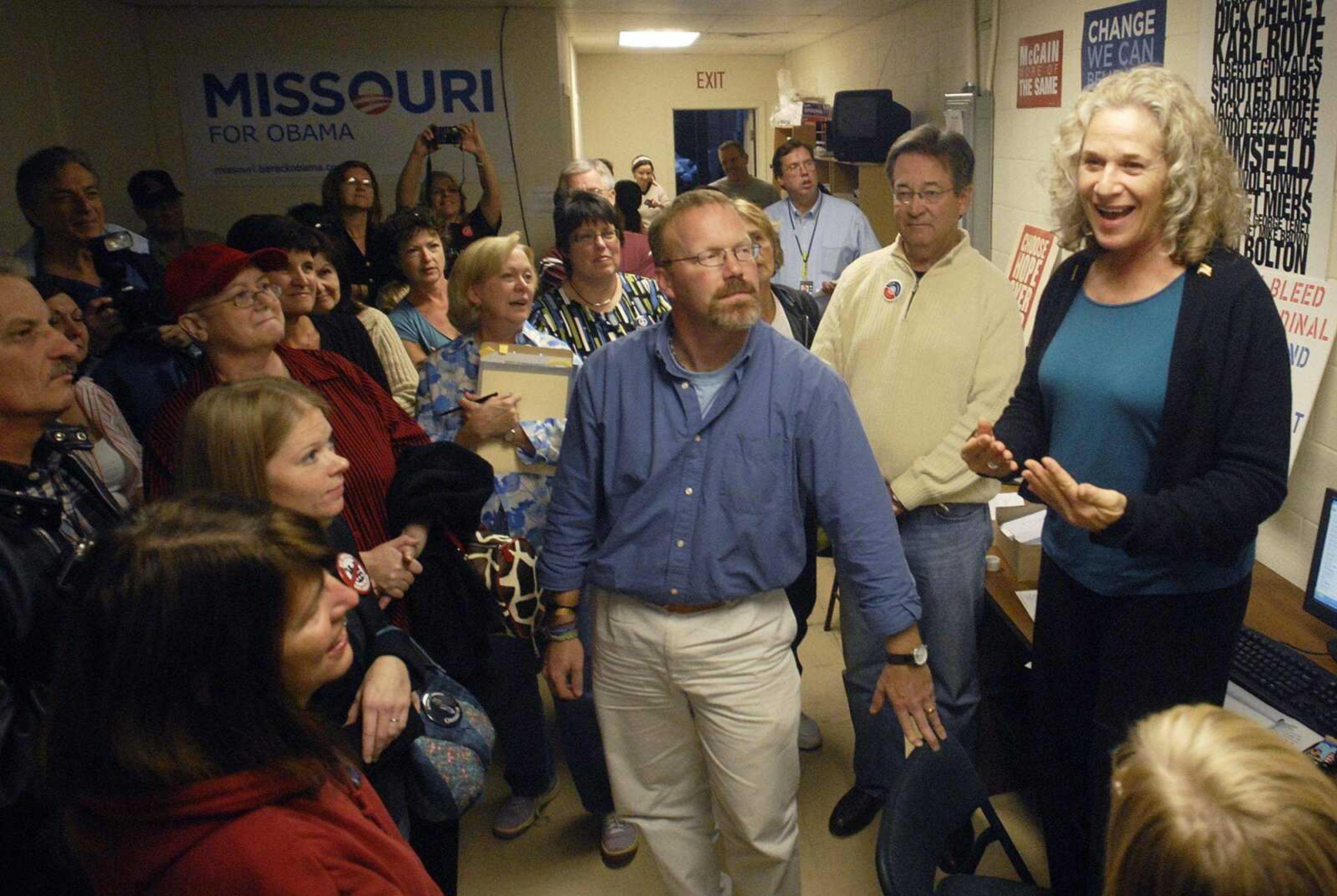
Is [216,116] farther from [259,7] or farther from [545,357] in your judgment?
[545,357]

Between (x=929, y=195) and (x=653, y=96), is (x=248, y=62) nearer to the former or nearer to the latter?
(x=929, y=195)

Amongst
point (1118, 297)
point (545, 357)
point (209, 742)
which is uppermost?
point (1118, 297)

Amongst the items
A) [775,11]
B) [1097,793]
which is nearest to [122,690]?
[1097,793]

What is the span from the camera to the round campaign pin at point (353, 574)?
4.86 ft

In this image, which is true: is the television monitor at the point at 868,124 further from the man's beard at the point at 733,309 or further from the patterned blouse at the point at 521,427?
the man's beard at the point at 733,309

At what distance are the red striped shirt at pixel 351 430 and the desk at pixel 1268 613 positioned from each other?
4.72 feet

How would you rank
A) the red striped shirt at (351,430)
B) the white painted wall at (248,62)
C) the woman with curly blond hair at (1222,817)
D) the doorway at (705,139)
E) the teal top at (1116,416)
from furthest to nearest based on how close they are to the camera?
the doorway at (705,139)
the white painted wall at (248,62)
the red striped shirt at (351,430)
the teal top at (1116,416)
the woman with curly blond hair at (1222,817)

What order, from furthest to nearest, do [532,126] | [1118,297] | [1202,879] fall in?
1. [532,126]
2. [1118,297]
3. [1202,879]

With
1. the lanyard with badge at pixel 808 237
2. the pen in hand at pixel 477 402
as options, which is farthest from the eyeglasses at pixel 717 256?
the lanyard with badge at pixel 808 237

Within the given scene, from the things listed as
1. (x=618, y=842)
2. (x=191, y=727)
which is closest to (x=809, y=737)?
(x=618, y=842)

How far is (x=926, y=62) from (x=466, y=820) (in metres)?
4.79

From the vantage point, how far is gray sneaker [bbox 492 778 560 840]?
8.20 ft

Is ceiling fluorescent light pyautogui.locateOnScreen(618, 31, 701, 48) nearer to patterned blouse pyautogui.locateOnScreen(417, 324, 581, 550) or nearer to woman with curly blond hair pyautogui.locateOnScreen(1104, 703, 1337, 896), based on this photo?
patterned blouse pyautogui.locateOnScreen(417, 324, 581, 550)

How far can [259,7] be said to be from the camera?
529 cm
